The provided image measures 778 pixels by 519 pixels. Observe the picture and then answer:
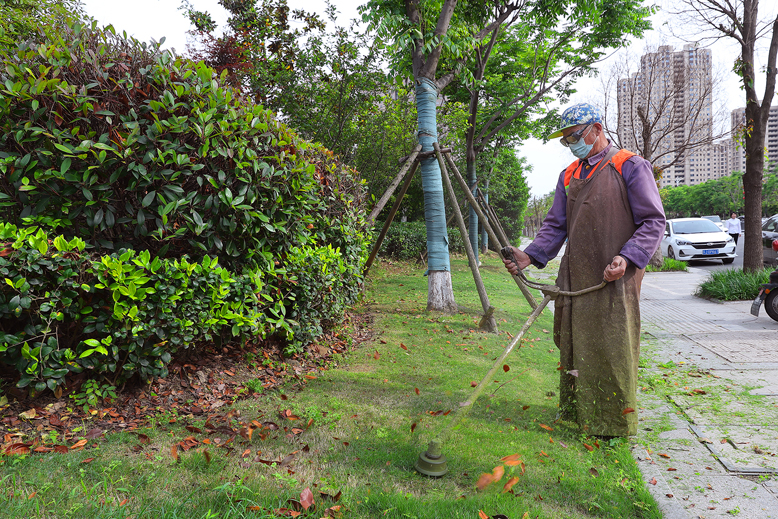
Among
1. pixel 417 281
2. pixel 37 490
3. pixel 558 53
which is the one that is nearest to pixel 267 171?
pixel 37 490

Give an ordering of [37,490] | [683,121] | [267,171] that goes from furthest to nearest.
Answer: [683,121]
[267,171]
[37,490]

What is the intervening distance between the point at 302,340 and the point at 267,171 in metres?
1.78

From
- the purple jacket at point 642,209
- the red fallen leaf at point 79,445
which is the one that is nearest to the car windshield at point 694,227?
the purple jacket at point 642,209

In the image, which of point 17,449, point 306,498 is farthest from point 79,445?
point 306,498

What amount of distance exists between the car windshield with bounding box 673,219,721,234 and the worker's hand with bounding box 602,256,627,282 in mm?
16816

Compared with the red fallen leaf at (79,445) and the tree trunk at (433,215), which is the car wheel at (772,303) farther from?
the red fallen leaf at (79,445)

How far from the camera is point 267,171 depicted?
4062mm

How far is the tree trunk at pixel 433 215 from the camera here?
23.1 ft

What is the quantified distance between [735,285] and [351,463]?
31.7 ft

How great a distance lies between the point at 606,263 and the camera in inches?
128

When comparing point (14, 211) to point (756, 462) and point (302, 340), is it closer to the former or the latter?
point (302, 340)

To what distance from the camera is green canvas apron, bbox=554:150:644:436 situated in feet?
10.5

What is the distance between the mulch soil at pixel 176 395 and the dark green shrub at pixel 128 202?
21 cm

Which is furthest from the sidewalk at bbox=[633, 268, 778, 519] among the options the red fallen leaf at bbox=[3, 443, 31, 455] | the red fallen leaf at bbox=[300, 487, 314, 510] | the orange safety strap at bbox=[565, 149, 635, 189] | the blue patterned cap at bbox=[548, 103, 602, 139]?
the red fallen leaf at bbox=[3, 443, 31, 455]
